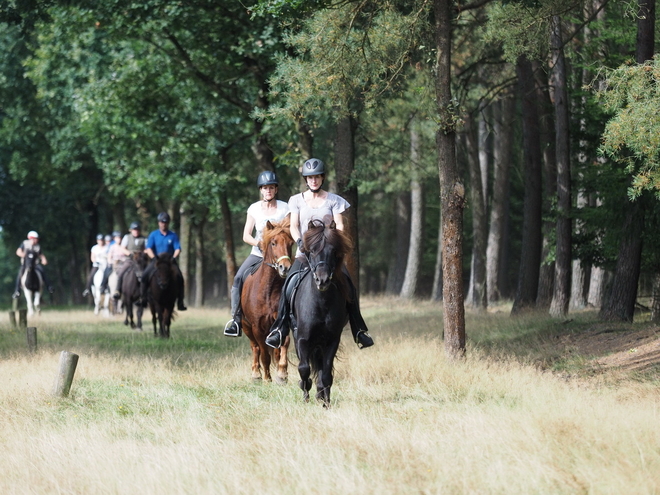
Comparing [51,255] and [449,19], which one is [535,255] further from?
[51,255]

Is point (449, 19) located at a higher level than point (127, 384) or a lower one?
higher

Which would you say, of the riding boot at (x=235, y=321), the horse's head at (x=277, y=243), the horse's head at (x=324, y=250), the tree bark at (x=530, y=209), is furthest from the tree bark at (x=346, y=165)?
the horse's head at (x=324, y=250)

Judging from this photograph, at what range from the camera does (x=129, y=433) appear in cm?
953

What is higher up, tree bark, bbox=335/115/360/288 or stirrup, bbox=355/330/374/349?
tree bark, bbox=335/115/360/288

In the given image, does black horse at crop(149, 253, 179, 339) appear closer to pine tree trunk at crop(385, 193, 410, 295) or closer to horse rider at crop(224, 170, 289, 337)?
horse rider at crop(224, 170, 289, 337)

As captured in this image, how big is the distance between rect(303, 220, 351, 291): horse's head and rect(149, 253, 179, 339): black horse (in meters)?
11.4

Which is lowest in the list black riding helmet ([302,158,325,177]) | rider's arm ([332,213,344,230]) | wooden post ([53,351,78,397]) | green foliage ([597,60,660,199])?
wooden post ([53,351,78,397])

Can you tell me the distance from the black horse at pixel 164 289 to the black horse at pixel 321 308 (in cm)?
1096

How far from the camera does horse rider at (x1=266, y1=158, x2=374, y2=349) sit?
451 inches

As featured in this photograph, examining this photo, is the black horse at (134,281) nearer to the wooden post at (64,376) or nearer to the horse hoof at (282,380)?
the horse hoof at (282,380)

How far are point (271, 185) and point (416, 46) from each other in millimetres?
3826

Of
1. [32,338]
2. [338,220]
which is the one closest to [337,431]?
[338,220]

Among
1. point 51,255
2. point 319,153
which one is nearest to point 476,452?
point 319,153

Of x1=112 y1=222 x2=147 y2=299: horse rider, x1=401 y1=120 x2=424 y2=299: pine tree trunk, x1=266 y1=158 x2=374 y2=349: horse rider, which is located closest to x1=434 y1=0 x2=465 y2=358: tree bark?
x1=266 y1=158 x2=374 y2=349: horse rider
